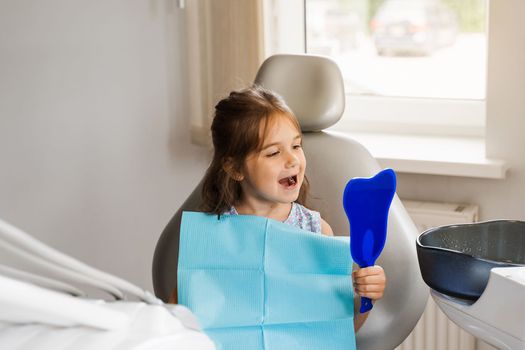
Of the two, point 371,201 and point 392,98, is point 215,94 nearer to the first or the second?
point 392,98

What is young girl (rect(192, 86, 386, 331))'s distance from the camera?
1589 millimetres

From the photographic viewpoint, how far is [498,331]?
119 centimetres

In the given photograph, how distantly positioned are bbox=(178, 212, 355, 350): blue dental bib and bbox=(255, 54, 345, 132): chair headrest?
0.30 m

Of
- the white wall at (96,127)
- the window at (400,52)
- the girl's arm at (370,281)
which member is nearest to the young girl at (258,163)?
the girl's arm at (370,281)

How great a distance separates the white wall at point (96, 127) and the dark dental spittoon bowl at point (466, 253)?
118cm

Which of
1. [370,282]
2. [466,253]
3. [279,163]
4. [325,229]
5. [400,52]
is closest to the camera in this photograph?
[466,253]

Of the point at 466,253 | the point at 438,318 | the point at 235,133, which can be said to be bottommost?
the point at 438,318

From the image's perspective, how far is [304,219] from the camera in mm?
1676

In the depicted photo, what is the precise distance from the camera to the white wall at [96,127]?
232 centimetres

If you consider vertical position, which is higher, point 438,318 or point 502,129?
point 502,129

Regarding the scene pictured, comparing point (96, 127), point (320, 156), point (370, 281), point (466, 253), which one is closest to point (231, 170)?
point (320, 156)

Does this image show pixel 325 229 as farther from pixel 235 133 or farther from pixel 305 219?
pixel 235 133

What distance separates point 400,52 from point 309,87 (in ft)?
2.46

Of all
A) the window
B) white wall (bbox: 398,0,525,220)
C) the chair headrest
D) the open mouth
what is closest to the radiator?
white wall (bbox: 398,0,525,220)
